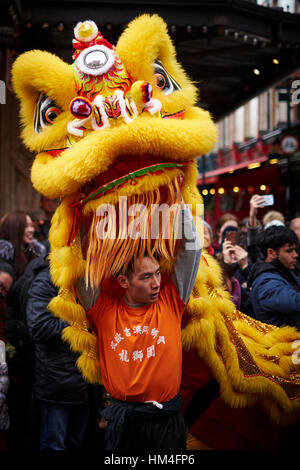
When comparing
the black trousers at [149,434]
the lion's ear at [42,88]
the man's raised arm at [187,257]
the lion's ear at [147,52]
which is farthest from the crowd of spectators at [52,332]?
the lion's ear at [147,52]

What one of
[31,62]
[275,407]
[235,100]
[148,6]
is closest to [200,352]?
[275,407]

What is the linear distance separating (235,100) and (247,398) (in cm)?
748

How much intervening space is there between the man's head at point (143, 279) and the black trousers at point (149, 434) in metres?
0.52

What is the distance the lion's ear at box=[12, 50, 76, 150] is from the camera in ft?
6.71

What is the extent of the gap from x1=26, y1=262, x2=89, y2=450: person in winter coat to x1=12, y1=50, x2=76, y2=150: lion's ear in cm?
123

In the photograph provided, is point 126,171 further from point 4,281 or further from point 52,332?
point 4,281

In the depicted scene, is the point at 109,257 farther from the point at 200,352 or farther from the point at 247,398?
the point at 247,398

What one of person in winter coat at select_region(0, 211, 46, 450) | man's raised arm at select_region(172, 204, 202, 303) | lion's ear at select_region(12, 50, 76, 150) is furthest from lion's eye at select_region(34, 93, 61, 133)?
person in winter coat at select_region(0, 211, 46, 450)

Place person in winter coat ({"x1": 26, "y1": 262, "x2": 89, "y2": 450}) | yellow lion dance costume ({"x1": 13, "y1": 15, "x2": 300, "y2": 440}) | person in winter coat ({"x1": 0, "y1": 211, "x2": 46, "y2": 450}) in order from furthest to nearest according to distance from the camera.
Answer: person in winter coat ({"x1": 0, "y1": 211, "x2": 46, "y2": 450}) < person in winter coat ({"x1": 26, "y1": 262, "x2": 89, "y2": 450}) < yellow lion dance costume ({"x1": 13, "y1": 15, "x2": 300, "y2": 440})

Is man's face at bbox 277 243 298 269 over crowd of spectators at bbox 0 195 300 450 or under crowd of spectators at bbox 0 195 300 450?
over

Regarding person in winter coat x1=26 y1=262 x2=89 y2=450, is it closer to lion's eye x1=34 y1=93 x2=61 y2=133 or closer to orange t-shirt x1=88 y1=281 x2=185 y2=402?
orange t-shirt x1=88 y1=281 x2=185 y2=402

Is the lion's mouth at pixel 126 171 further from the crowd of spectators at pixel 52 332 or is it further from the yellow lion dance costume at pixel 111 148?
the crowd of spectators at pixel 52 332

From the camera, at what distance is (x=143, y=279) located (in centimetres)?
204
